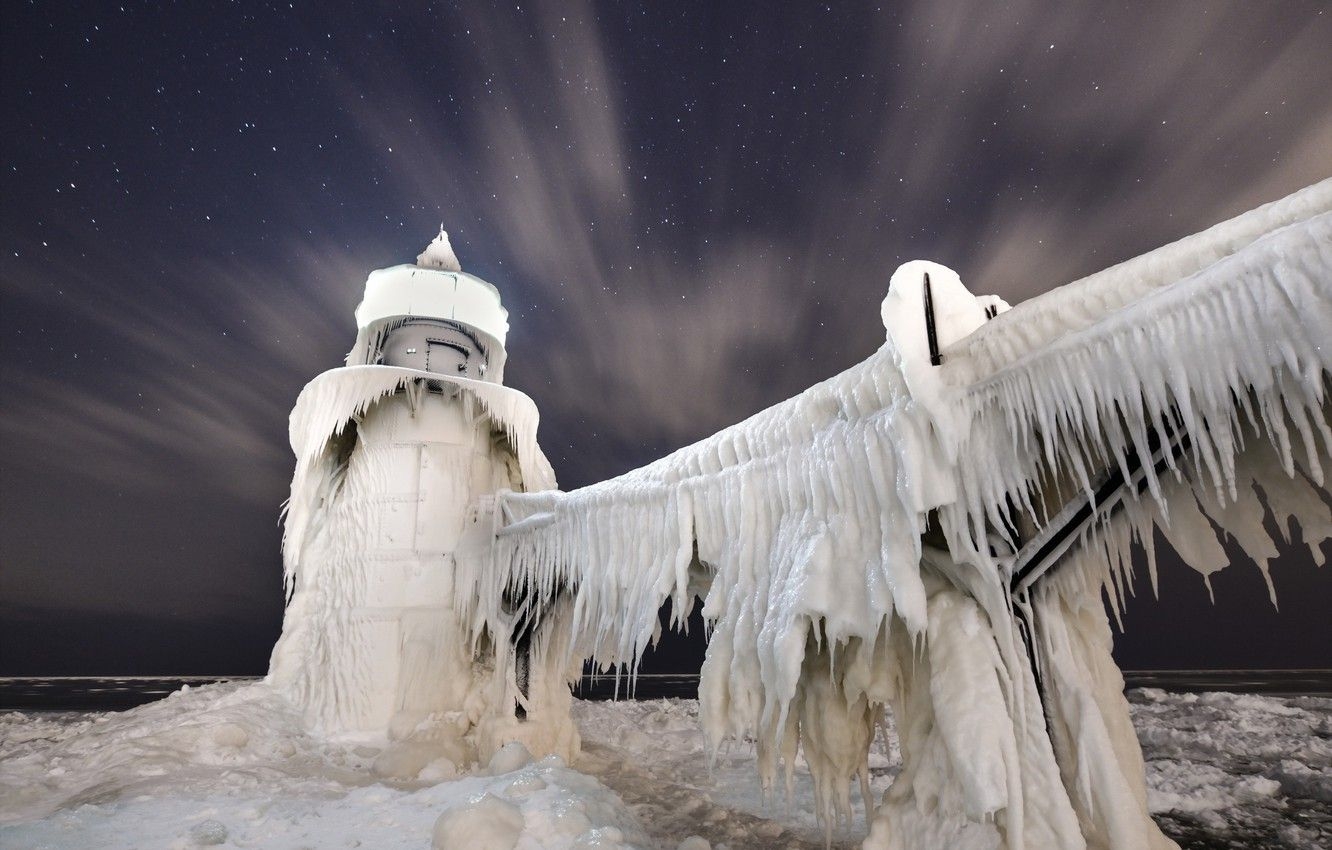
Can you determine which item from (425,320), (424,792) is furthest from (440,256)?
(424,792)

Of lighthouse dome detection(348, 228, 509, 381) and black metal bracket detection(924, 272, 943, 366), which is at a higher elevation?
lighthouse dome detection(348, 228, 509, 381)

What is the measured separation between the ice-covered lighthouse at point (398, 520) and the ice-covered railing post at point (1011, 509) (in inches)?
259

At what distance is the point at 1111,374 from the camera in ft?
9.87

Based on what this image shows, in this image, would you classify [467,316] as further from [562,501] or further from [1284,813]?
[1284,813]

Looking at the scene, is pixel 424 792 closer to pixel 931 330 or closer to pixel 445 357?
pixel 931 330

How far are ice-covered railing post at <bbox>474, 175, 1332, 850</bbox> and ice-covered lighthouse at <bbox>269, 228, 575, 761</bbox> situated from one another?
259 inches

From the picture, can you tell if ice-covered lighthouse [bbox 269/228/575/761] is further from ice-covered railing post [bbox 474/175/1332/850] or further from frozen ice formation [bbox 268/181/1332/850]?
ice-covered railing post [bbox 474/175/1332/850]

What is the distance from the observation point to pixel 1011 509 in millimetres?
4320

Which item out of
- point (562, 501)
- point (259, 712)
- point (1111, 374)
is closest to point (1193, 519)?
point (1111, 374)

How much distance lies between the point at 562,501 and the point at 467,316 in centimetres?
610

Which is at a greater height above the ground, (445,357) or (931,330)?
(445,357)

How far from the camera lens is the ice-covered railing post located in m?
2.70

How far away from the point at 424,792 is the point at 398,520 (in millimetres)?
5045

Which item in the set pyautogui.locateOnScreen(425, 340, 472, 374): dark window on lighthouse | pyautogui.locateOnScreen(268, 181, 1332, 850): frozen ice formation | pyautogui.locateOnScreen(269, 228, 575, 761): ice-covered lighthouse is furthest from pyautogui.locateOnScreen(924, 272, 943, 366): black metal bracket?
pyautogui.locateOnScreen(425, 340, 472, 374): dark window on lighthouse
